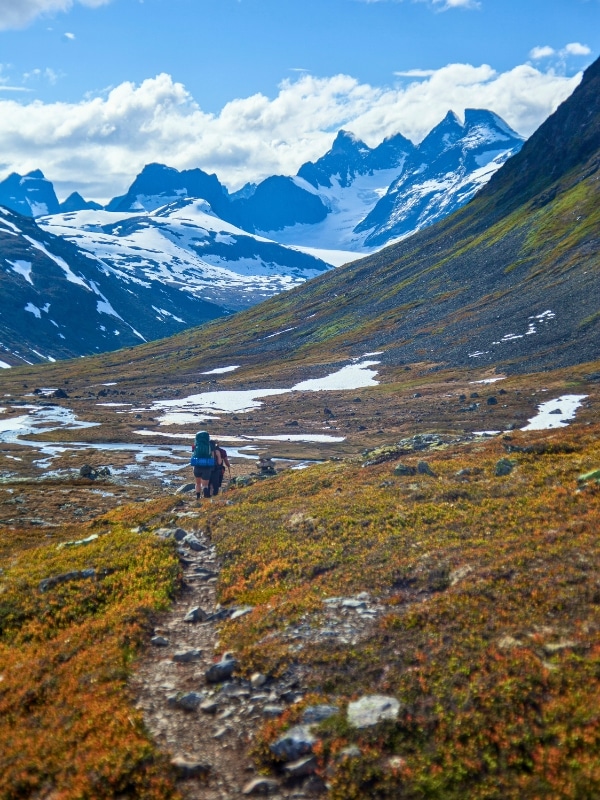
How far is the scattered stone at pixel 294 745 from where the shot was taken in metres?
11.8

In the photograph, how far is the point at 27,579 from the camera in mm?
22672

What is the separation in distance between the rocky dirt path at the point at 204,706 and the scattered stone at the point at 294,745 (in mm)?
520

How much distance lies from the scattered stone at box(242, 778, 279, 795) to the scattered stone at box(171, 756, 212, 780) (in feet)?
2.84

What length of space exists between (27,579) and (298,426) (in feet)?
A: 234

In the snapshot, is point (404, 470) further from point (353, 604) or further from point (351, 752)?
point (351, 752)

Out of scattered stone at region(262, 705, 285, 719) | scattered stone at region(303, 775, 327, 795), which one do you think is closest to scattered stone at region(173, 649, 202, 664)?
scattered stone at region(262, 705, 285, 719)

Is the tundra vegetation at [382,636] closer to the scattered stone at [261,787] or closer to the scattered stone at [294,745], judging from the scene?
the scattered stone at [294,745]

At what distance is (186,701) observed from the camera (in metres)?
13.7

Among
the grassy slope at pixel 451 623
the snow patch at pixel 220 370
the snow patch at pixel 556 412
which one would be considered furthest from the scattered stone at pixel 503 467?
the snow patch at pixel 220 370

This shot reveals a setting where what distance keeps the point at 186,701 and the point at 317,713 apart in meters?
2.99

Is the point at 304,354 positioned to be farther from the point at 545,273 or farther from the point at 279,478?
the point at 279,478

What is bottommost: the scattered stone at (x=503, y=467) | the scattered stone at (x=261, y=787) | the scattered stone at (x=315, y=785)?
the scattered stone at (x=315, y=785)

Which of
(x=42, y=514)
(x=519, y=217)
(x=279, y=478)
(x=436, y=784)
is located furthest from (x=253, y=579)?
(x=519, y=217)

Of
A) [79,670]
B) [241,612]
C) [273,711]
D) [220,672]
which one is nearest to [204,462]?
[241,612]
